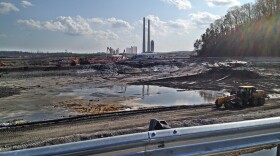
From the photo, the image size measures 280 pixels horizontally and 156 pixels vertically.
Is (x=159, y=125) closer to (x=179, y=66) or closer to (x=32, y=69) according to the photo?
(x=32, y=69)

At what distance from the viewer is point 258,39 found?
8556cm

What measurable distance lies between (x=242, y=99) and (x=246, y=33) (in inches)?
3147

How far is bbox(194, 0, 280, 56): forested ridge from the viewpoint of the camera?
8338cm

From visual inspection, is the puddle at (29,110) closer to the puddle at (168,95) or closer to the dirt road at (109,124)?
the dirt road at (109,124)

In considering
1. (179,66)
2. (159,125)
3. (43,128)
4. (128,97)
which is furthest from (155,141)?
(179,66)

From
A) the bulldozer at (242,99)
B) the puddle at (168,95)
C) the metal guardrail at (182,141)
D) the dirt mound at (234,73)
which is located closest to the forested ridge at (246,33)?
the dirt mound at (234,73)

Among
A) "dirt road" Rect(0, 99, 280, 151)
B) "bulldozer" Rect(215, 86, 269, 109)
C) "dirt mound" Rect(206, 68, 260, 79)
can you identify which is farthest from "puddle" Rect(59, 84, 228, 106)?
"dirt mound" Rect(206, 68, 260, 79)

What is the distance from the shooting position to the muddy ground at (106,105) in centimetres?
1441

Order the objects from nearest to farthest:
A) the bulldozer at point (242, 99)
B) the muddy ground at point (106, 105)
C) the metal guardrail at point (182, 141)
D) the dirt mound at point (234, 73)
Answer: the metal guardrail at point (182, 141) < the muddy ground at point (106, 105) < the bulldozer at point (242, 99) < the dirt mound at point (234, 73)

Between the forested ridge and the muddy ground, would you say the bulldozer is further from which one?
the forested ridge

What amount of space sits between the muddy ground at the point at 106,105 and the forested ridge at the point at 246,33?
3186 cm

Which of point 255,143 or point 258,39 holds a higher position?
point 258,39

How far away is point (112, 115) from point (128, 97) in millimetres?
10820

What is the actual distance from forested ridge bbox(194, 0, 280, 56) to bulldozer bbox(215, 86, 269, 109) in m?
62.8
